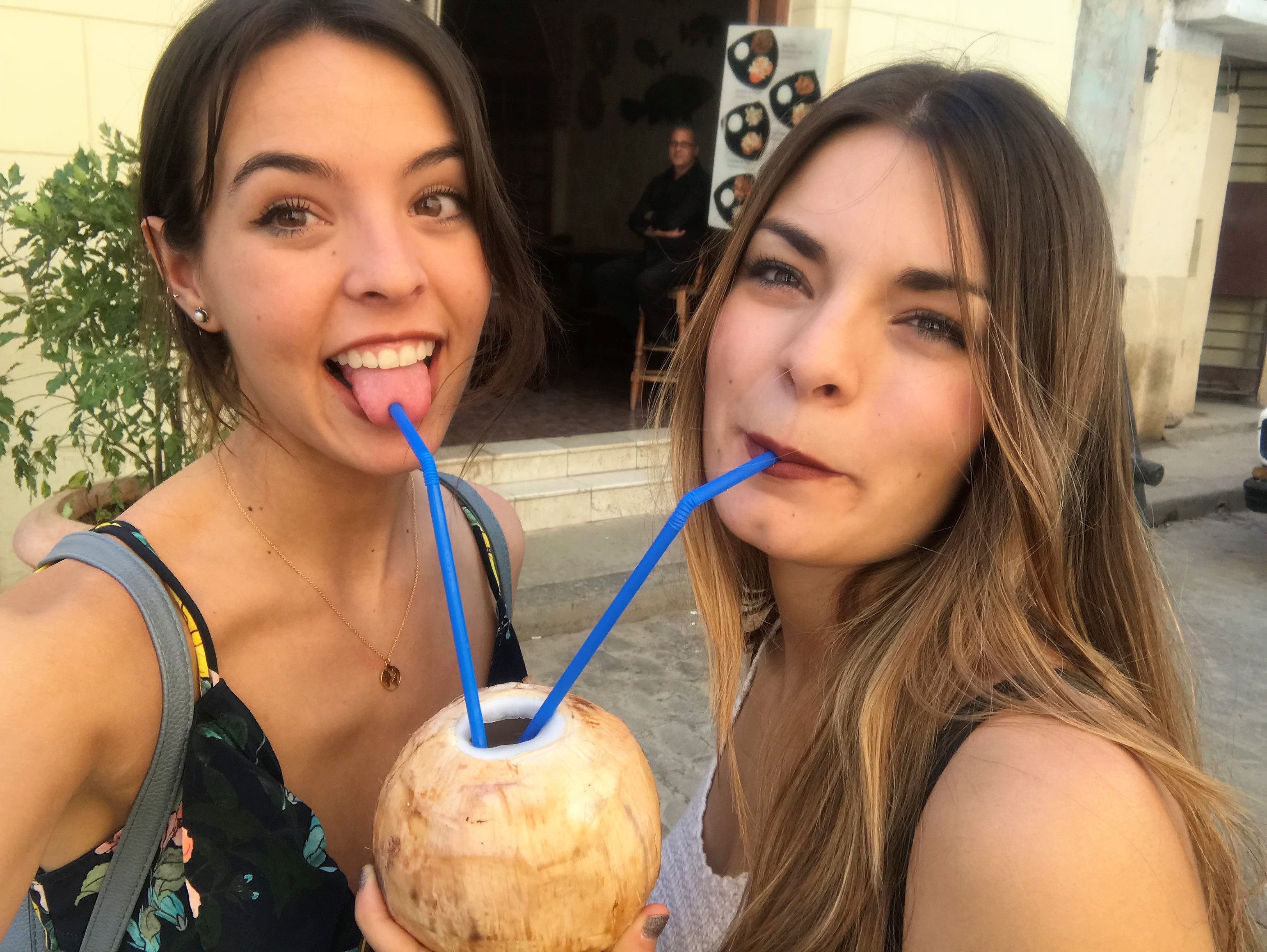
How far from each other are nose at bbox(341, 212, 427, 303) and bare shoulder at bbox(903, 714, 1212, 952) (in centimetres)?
89

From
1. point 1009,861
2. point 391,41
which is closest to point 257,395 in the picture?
point 391,41

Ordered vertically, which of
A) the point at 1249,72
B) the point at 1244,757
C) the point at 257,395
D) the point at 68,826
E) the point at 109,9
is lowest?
the point at 1244,757

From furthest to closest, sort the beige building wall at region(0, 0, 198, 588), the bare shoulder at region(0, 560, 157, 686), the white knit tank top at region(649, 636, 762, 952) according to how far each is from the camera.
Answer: the beige building wall at region(0, 0, 198, 588) < the white knit tank top at region(649, 636, 762, 952) < the bare shoulder at region(0, 560, 157, 686)

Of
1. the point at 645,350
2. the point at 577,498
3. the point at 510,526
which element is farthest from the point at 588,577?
the point at 645,350

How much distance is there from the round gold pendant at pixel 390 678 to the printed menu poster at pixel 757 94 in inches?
170

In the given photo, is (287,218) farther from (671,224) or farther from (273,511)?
(671,224)

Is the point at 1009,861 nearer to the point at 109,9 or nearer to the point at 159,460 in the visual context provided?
the point at 159,460

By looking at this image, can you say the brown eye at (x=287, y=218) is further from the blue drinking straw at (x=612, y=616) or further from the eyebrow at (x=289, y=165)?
the blue drinking straw at (x=612, y=616)

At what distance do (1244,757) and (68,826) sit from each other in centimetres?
394

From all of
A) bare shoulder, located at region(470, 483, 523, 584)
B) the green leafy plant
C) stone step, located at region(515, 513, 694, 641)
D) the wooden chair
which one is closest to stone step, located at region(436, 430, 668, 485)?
stone step, located at region(515, 513, 694, 641)

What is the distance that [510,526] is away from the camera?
183 cm

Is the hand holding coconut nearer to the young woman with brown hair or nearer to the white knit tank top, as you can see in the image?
the young woman with brown hair

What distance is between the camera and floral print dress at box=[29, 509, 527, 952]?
106 centimetres

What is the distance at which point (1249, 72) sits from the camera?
10.2 meters
